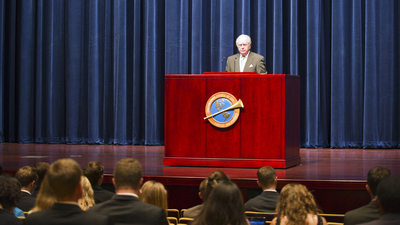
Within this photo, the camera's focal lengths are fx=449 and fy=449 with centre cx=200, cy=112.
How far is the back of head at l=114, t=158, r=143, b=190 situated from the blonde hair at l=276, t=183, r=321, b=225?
27.5 inches

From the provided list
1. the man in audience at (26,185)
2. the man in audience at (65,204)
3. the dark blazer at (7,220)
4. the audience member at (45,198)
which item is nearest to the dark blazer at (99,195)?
the man in audience at (26,185)

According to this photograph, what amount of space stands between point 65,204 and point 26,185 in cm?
136

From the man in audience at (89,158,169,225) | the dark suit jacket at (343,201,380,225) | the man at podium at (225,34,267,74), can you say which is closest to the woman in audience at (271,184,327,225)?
the dark suit jacket at (343,201,380,225)

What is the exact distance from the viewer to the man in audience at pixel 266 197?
2754 mm

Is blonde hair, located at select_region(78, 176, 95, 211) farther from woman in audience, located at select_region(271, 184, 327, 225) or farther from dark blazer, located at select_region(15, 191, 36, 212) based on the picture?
woman in audience, located at select_region(271, 184, 327, 225)

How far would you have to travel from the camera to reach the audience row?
1.66 m

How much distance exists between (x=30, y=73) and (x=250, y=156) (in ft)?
17.7

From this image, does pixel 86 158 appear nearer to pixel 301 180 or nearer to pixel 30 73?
pixel 301 180

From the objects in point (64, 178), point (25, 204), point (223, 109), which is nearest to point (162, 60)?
point (223, 109)

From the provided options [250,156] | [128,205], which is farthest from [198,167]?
[128,205]

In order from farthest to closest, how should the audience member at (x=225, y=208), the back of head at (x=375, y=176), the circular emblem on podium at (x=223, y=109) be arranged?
the circular emblem on podium at (x=223, y=109) < the back of head at (x=375, y=176) < the audience member at (x=225, y=208)

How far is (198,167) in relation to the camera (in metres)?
4.35

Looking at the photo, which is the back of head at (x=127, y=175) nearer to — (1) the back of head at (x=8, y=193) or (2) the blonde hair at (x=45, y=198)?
(2) the blonde hair at (x=45, y=198)

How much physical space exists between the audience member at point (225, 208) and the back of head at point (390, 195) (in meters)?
0.60
